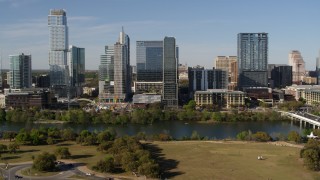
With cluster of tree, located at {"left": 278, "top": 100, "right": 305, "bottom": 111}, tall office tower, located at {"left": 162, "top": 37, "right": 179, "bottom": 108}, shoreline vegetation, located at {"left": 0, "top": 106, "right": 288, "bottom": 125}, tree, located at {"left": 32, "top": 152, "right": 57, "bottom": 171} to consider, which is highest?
tall office tower, located at {"left": 162, "top": 37, "right": 179, "bottom": 108}

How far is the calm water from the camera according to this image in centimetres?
2348

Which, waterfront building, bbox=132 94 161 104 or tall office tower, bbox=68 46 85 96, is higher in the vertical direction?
tall office tower, bbox=68 46 85 96

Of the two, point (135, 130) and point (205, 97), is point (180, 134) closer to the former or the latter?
point (135, 130)

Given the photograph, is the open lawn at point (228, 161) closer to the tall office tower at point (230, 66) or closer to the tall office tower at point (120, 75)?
the tall office tower at point (120, 75)

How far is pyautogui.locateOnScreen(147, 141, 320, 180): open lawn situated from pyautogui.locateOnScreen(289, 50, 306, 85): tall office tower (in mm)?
42242

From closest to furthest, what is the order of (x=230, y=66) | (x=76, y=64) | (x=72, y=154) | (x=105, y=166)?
1. (x=105, y=166)
2. (x=72, y=154)
3. (x=76, y=64)
4. (x=230, y=66)

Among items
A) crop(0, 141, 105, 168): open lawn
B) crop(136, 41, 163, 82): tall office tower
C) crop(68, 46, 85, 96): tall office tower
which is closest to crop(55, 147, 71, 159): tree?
crop(0, 141, 105, 168): open lawn

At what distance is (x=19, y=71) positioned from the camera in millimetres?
40656

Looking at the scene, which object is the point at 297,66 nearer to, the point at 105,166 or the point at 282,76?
the point at 282,76

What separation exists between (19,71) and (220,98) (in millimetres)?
18466

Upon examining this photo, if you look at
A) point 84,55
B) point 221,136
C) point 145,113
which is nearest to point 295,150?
point 221,136

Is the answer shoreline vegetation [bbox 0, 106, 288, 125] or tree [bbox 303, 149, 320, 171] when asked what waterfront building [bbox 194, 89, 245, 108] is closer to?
shoreline vegetation [bbox 0, 106, 288, 125]

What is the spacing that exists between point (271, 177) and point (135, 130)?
12.5 m

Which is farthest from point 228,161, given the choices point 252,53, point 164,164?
point 252,53
